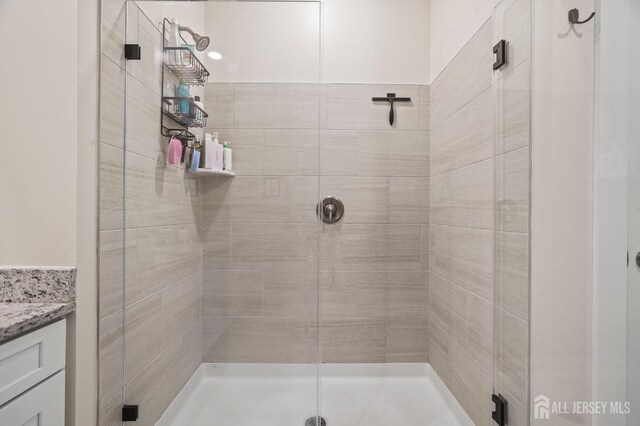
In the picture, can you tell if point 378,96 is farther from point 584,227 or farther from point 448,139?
point 584,227

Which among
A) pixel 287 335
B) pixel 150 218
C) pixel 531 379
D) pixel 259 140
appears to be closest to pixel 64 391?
pixel 150 218

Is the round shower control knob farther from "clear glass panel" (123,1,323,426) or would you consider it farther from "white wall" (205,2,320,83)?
"white wall" (205,2,320,83)

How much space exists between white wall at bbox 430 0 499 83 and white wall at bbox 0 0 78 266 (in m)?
1.58

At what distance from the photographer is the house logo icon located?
1102 mm

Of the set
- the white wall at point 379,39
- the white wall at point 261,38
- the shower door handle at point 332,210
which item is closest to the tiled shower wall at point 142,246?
the white wall at point 261,38

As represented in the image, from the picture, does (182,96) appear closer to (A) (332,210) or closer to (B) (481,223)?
(A) (332,210)

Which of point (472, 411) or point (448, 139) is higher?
point (448, 139)

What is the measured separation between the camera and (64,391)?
1099 mm

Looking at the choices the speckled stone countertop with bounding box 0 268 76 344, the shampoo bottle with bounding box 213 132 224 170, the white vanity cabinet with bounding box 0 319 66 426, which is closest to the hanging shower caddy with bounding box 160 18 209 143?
the shampoo bottle with bounding box 213 132 224 170

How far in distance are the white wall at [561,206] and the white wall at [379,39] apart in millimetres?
1034

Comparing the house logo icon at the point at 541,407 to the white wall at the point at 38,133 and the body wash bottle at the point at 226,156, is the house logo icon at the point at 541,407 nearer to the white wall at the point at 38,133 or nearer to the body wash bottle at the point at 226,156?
the body wash bottle at the point at 226,156

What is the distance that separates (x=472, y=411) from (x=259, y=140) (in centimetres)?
155

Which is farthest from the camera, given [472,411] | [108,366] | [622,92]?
[472,411]

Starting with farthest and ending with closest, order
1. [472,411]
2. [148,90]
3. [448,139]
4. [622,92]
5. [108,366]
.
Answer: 1. [448,139]
2. [472,411]
3. [148,90]
4. [108,366]
5. [622,92]
